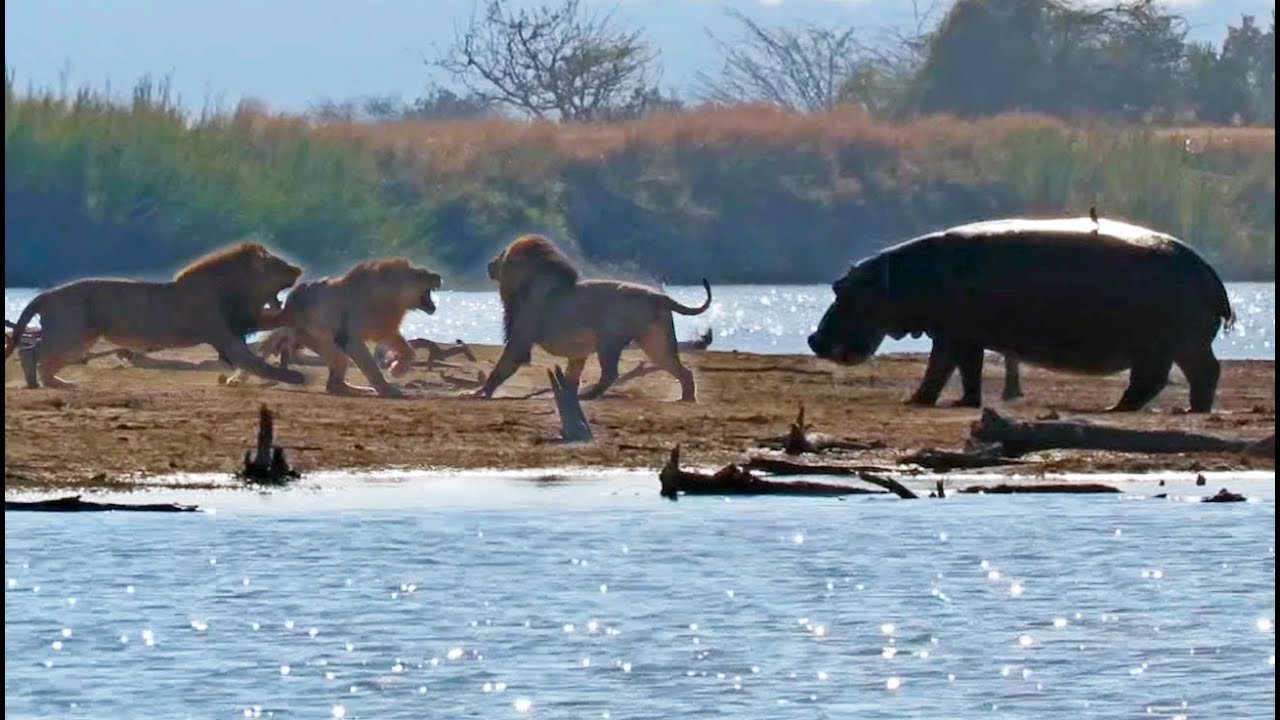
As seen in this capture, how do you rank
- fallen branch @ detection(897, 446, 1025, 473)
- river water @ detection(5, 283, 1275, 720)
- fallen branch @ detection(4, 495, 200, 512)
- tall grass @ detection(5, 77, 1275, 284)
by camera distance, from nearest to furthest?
river water @ detection(5, 283, 1275, 720) → fallen branch @ detection(4, 495, 200, 512) → fallen branch @ detection(897, 446, 1025, 473) → tall grass @ detection(5, 77, 1275, 284)

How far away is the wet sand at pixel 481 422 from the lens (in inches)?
667

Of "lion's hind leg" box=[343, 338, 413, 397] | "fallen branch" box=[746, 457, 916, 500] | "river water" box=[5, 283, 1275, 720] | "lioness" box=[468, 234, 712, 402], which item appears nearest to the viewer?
"river water" box=[5, 283, 1275, 720]

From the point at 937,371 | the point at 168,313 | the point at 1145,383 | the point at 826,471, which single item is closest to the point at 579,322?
the point at 937,371

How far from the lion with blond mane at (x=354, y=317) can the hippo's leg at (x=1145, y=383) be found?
407 cm

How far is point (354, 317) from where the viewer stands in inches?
813

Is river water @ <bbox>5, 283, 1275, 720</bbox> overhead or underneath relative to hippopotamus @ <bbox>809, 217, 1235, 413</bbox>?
underneath

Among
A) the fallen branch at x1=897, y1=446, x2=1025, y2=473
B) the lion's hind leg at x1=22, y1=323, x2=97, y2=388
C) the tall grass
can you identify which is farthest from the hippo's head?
the tall grass

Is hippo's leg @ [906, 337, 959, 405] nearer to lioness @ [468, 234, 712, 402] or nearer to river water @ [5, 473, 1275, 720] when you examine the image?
lioness @ [468, 234, 712, 402]

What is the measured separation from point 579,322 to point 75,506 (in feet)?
19.8

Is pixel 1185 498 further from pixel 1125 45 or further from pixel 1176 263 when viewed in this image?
pixel 1125 45

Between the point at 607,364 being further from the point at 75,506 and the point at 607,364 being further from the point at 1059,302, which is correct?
the point at 75,506

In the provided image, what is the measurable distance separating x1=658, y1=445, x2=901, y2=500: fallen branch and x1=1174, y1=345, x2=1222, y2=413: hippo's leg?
4.23 m

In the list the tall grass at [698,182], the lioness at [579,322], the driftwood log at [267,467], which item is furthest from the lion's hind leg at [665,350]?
the tall grass at [698,182]

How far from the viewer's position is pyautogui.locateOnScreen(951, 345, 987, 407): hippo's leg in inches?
789
